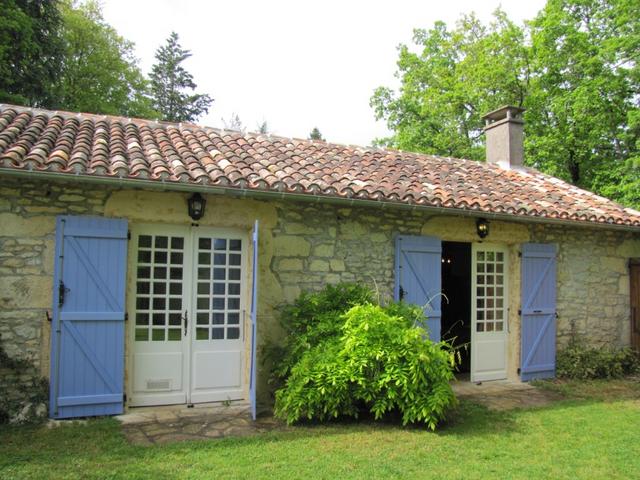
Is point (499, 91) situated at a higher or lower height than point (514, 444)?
higher

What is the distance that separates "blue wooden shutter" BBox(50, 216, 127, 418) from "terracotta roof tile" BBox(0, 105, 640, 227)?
2.45ft

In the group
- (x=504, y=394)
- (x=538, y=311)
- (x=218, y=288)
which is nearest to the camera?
(x=218, y=288)

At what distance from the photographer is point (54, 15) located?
49.3ft

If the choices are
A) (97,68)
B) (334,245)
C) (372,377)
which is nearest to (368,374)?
(372,377)

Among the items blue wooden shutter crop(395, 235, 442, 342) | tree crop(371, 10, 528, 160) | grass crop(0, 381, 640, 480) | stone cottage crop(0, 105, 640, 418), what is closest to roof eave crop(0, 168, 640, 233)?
stone cottage crop(0, 105, 640, 418)

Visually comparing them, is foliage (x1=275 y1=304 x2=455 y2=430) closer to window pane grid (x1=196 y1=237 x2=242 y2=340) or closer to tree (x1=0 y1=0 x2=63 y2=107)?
window pane grid (x1=196 y1=237 x2=242 y2=340)

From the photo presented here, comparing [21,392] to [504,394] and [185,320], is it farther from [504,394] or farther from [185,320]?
[504,394]

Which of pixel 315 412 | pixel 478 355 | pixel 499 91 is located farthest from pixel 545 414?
pixel 499 91

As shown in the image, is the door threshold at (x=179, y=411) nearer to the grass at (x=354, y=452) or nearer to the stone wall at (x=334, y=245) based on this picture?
the grass at (x=354, y=452)

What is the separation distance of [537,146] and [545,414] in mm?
11563

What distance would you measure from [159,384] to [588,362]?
21.1 feet

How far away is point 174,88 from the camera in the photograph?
25.8 meters

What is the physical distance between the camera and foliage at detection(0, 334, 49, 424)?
4.62 m

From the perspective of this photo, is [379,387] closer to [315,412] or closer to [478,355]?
[315,412]
